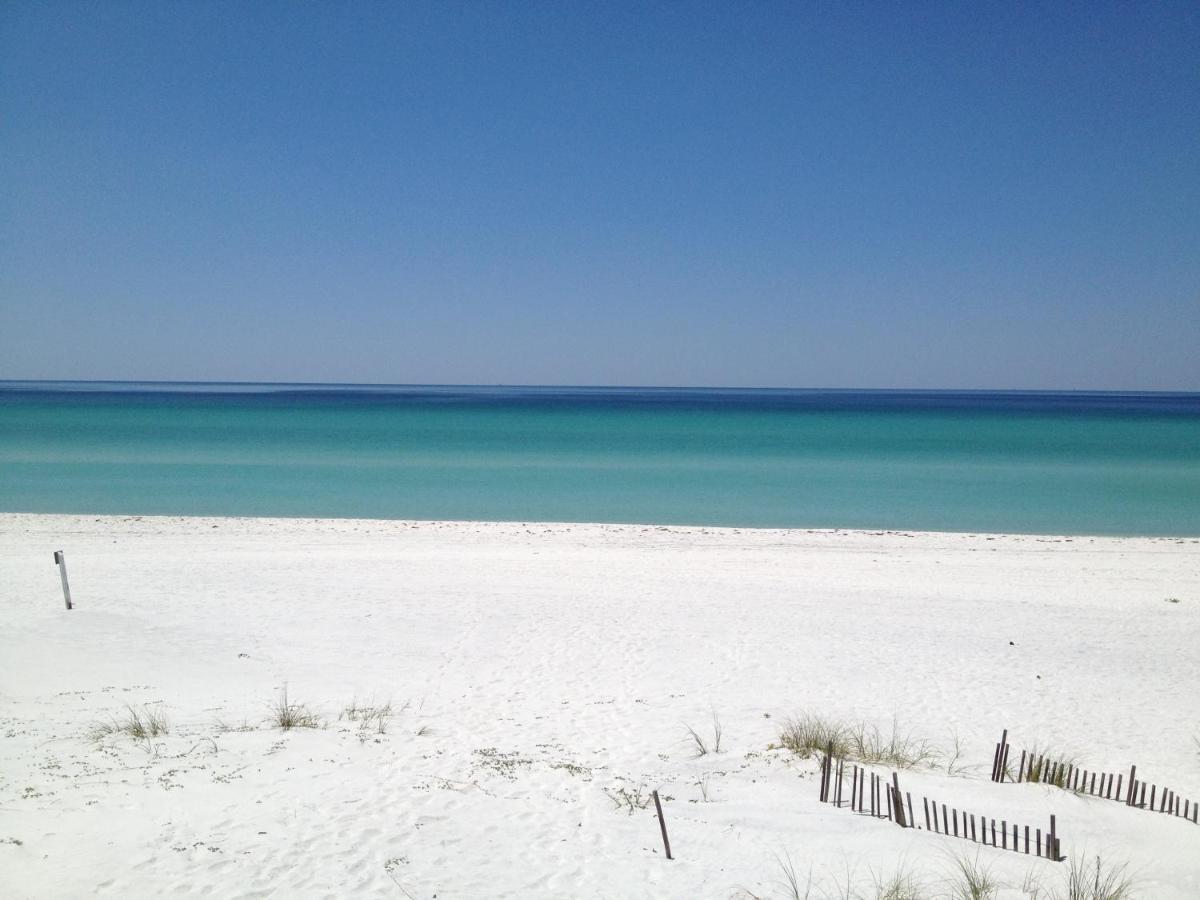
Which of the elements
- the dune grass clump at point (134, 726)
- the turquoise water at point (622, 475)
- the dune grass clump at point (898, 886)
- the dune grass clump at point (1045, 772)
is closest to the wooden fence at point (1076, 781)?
the dune grass clump at point (1045, 772)

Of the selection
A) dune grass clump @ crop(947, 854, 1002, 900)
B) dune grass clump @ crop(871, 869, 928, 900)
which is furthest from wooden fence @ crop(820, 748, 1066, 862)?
dune grass clump @ crop(871, 869, 928, 900)

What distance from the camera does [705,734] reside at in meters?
8.16

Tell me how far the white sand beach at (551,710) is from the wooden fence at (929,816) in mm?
140

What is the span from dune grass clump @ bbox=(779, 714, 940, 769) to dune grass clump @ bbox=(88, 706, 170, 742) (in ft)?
21.1

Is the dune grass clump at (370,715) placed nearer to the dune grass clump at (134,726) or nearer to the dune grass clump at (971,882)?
the dune grass clump at (134,726)

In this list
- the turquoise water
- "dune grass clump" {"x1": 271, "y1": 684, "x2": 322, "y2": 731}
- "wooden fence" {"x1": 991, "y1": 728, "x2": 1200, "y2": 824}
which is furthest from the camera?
the turquoise water

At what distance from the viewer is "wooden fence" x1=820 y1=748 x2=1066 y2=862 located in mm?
5277

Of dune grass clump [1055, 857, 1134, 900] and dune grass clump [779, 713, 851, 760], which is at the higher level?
dune grass clump [1055, 857, 1134, 900]

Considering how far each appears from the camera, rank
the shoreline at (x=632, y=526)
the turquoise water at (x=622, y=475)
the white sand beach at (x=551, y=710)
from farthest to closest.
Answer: the turquoise water at (x=622, y=475)
the shoreline at (x=632, y=526)
the white sand beach at (x=551, y=710)

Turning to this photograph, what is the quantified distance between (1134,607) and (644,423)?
230 feet

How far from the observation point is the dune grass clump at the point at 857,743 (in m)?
7.29

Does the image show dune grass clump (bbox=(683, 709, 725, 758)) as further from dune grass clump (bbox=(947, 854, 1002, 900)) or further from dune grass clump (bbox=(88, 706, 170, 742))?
dune grass clump (bbox=(88, 706, 170, 742))

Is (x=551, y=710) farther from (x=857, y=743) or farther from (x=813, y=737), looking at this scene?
(x=857, y=743)

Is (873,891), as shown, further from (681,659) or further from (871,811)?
(681,659)
